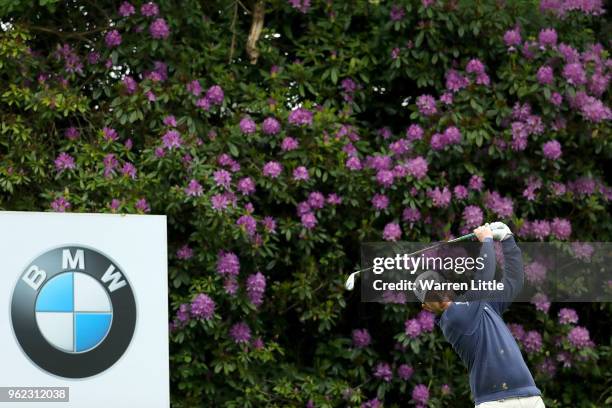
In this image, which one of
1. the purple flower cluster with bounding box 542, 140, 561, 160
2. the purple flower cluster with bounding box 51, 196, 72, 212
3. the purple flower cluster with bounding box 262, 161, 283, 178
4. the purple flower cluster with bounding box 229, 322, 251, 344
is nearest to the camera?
the purple flower cluster with bounding box 51, 196, 72, 212

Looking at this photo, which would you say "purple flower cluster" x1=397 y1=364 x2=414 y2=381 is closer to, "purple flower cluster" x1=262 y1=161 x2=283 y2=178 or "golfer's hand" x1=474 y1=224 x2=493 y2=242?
"purple flower cluster" x1=262 y1=161 x2=283 y2=178

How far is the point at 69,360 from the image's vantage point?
17.5 ft

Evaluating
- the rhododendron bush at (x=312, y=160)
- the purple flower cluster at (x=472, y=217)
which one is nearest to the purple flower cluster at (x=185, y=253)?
the rhododendron bush at (x=312, y=160)

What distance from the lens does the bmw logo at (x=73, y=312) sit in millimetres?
5254

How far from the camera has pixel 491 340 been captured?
5.20m

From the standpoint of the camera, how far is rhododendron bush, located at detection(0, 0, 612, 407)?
6758mm

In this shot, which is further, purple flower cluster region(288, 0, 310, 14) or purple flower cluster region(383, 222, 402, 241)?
purple flower cluster region(288, 0, 310, 14)

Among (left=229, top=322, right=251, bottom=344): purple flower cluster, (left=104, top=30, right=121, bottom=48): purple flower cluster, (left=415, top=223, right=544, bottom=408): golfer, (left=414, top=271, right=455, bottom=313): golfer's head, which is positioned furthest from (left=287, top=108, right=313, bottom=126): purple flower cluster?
(left=415, top=223, right=544, bottom=408): golfer

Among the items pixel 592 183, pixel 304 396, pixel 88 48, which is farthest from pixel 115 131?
pixel 592 183

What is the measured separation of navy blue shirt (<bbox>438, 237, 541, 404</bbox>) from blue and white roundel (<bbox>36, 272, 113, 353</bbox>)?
1.55 m

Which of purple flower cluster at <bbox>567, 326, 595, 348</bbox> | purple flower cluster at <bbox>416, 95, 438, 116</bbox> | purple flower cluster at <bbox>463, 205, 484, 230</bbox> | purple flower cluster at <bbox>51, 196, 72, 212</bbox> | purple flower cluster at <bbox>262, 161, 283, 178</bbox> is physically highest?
purple flower cluster at <bbox>416, 95, 438, 116</bbox>

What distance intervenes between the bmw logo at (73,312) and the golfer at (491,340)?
141 cm

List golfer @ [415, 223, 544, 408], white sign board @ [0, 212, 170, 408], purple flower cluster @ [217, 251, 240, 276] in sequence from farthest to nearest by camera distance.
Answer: purple flower cluster @ [217, 251, 240, 276]
white sign board @ [0, 212, 170, 408]
golfer @ [415, 223, 544, 408]

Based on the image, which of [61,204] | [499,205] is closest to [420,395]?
[499,205]
